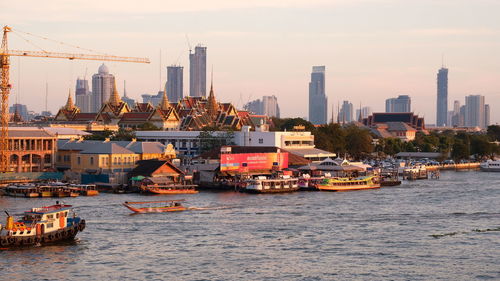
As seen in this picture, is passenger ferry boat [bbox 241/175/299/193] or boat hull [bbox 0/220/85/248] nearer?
boat hull [bbox 0/220/85/248]

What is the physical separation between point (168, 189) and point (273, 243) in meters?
23.8

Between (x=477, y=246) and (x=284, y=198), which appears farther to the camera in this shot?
(x=284, y=198)

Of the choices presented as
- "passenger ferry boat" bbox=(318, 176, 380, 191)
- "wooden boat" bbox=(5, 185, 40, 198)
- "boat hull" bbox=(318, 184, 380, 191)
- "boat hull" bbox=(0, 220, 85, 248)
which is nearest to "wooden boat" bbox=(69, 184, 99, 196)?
"wooden boat" bbox=(5, 185, 40, 198)

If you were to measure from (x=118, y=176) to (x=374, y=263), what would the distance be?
3420cm

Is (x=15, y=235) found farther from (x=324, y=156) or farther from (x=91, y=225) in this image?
(x=324, y=156)

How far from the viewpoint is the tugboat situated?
36.2 metres

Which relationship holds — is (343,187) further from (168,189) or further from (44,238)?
(44,238)

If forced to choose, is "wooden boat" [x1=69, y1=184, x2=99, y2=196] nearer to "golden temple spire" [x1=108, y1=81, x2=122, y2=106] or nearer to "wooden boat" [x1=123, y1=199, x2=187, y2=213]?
"wooden boat" [x1=123, y1=199, x2=187, y2=213]

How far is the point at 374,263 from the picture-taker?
111 ft

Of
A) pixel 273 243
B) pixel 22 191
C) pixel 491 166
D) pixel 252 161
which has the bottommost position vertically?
pixel 273 243

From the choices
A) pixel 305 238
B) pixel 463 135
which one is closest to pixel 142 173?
pixel 305 238

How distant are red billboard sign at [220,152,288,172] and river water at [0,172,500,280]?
40.8 feet

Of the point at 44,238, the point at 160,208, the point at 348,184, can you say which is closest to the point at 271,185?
the point at 348,184

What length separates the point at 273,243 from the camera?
37.9 m
